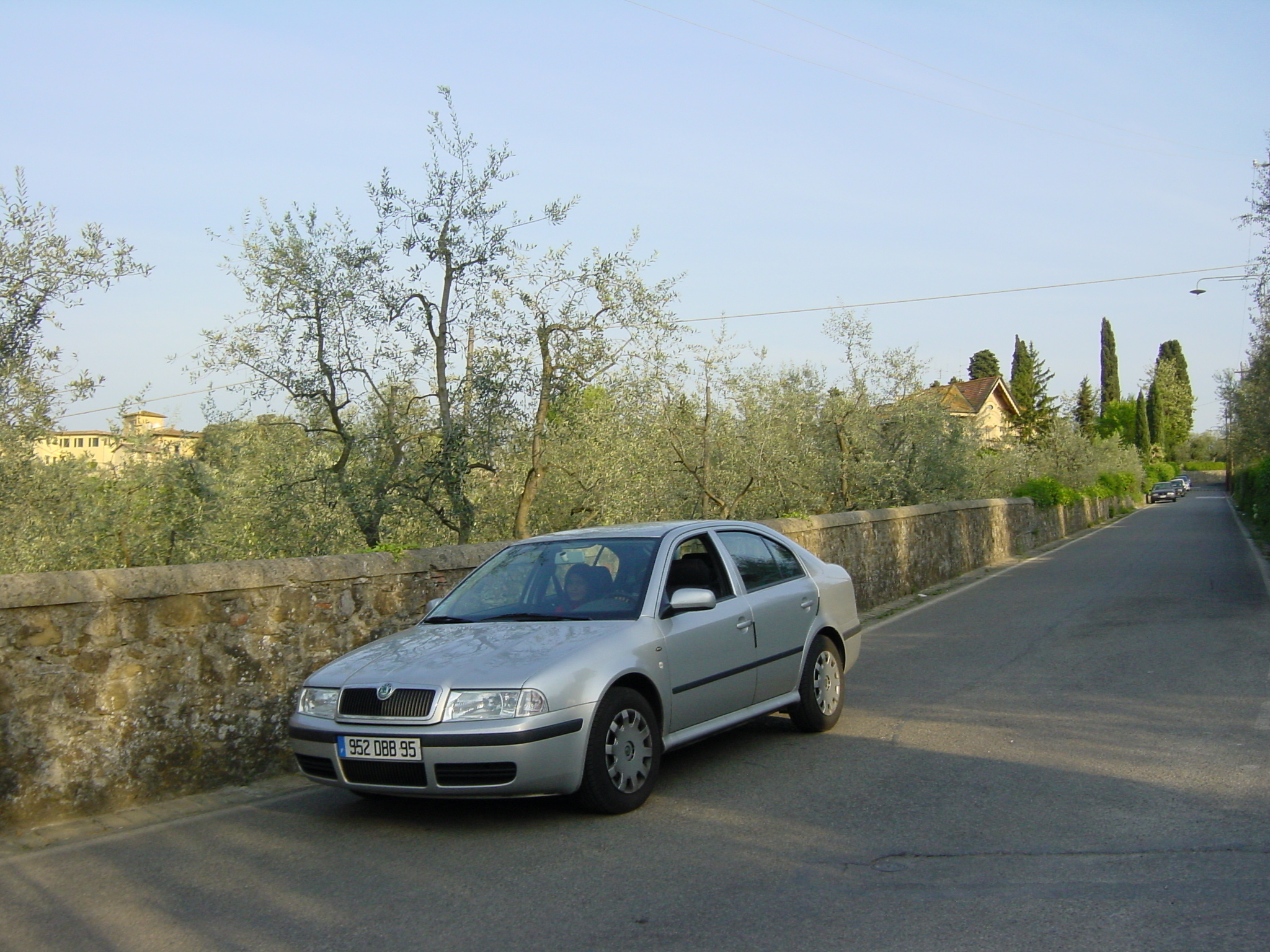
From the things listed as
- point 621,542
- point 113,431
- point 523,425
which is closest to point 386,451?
point 523,425

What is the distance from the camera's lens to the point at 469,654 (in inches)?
225

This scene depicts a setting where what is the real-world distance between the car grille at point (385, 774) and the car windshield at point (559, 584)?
1207mm

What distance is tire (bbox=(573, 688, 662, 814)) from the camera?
18.2 ft

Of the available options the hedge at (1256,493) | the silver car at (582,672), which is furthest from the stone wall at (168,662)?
the hedge at (1256,493)

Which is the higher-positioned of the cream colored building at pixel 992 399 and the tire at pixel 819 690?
the cream colored building at pixel 992 399

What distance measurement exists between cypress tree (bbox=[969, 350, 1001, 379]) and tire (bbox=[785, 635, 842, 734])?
315 ft

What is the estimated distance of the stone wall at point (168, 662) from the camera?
594 cm

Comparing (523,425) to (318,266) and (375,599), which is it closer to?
(318,266)

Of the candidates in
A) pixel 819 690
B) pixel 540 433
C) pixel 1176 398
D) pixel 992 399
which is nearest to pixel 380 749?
pixel 819 690

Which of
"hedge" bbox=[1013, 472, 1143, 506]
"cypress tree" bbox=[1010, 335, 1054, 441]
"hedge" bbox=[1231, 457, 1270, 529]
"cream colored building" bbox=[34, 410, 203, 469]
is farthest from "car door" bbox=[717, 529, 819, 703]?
"cypress tree" bbox=[1010, 335, 1054, 441]

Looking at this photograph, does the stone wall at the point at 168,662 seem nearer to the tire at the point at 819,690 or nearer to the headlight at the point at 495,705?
the headlight at the point at 495,705

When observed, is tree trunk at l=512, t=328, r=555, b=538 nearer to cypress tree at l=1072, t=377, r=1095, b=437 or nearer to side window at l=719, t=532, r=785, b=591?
side window at l=719, t=532, r=785, b=591

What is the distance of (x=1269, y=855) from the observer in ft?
15.6

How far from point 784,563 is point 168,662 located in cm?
414
